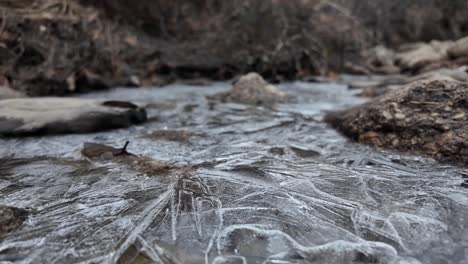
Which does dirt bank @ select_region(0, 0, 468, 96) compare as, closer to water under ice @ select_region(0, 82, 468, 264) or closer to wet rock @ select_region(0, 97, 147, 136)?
wet rock @ select_region(0, 97, 147, 136)

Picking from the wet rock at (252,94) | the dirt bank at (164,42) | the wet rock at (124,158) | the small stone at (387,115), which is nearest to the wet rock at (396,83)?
the wet rock at (252,94)

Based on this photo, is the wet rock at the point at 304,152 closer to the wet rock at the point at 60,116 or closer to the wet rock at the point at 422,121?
the wet rock at the point at 422,121

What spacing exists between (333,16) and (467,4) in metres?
5.54

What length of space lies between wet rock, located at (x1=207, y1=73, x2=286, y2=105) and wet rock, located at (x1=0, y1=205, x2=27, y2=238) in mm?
3643

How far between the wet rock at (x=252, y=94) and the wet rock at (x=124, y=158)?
105 inches

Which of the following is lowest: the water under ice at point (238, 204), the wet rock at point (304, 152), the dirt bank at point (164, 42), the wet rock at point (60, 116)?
the water under ice at point (238, 204)

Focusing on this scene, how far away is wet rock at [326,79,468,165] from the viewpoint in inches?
91.7

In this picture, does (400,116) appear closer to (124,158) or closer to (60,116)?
(124,158)

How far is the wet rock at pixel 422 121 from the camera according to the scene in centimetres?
233

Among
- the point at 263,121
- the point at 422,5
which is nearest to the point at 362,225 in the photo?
the point at 263,121

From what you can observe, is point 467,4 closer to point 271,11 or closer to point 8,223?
point 271,11

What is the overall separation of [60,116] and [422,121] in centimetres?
286

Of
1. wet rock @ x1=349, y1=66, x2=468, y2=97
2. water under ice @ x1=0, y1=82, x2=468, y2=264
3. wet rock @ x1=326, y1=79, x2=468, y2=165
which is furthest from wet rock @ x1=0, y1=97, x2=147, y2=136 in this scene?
wet rock @ x1=349, y1=66, x2=468, y2=97

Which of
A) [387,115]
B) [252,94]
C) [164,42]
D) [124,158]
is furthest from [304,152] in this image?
[164,42]
